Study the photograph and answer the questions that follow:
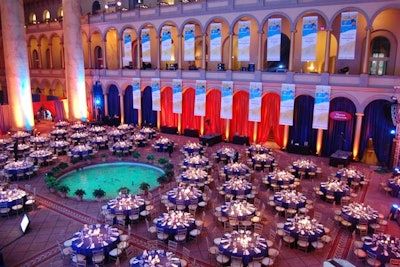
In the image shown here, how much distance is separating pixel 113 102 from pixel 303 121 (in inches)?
680

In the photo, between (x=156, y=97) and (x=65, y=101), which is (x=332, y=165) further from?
(x=65, y=101)

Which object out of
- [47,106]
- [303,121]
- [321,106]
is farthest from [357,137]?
[47,106]

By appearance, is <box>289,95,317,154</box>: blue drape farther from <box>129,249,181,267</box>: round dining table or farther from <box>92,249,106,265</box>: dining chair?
<box>92,249,106,265</box>: dining chair

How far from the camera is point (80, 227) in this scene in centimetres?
1195

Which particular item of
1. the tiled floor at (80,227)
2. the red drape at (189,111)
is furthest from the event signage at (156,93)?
the tiled floor at (80,227)

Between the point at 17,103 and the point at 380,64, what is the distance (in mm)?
24940

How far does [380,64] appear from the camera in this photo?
798 inches

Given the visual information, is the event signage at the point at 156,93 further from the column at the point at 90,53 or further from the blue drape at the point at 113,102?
the column at the point at 90,53

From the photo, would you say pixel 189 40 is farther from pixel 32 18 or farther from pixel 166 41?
pixel 32 18

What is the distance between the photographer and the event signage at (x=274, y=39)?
20.3m

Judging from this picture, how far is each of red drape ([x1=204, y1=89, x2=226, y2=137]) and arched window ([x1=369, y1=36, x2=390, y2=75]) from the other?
10165 millimetres

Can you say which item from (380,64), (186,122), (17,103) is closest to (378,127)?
(380,64)

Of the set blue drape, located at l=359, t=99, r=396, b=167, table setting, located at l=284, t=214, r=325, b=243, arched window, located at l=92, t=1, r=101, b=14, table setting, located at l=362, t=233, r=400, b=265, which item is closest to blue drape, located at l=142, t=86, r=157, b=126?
arched window, located at l=92, t=1, r=101, b=14

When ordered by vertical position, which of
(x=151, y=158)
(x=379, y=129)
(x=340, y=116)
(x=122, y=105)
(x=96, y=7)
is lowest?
(x=151, y=158)
